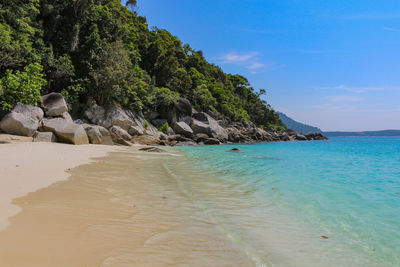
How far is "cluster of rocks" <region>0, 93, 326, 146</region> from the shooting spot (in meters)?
13.2

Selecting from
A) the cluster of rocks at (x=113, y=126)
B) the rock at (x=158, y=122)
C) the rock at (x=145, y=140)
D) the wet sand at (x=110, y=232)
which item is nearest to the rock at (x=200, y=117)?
the cluster of rocks at (x=113, y=126)

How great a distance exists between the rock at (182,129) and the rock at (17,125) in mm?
18730

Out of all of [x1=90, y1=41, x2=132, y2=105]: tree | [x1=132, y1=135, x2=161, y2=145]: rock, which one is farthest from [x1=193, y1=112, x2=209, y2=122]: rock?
[x1=90, y1=41, x2=132, y2=105]: tree

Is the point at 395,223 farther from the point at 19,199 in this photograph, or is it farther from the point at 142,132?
the point at 142,132

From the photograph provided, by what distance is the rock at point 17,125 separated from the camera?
1260 centimetres

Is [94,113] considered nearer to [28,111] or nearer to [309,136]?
[28,111]

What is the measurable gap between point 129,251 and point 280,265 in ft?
5.44

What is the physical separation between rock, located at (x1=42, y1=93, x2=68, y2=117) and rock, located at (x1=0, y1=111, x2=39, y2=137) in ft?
12.1

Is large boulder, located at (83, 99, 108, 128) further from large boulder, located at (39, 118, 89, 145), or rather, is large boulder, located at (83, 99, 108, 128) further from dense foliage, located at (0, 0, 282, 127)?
large boulder, located at (39, 118, 89, 145)

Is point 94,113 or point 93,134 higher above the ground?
point 94,113

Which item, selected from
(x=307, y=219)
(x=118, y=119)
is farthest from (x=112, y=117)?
(x=307, y=219)

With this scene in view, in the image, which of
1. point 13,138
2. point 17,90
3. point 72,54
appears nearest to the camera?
point 13,138

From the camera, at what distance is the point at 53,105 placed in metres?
17.1

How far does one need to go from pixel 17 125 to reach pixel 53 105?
4731 mm
